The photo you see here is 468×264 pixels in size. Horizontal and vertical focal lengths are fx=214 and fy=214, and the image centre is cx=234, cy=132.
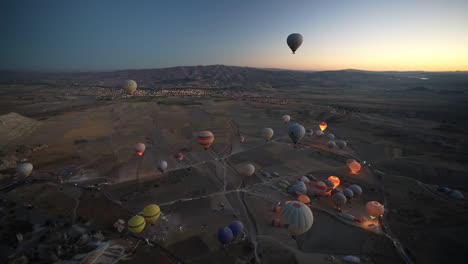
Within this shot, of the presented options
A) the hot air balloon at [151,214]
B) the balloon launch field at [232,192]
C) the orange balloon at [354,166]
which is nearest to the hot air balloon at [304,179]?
the balloon launch field at [232,192]

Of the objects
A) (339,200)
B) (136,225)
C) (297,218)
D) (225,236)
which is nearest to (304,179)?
(339,200)

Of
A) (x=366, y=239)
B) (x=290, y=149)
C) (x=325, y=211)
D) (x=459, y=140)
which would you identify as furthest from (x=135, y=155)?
(x=459, y=140)

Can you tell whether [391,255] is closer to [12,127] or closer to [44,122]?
[12,127]

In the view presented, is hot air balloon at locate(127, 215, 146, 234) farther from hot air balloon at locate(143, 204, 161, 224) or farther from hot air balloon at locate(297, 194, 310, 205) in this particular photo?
hot air balloon at locate(297, 194, 310, 205)

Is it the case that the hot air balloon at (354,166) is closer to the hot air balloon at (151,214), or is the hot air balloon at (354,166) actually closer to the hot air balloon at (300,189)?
the hot air balloon at (300,189)

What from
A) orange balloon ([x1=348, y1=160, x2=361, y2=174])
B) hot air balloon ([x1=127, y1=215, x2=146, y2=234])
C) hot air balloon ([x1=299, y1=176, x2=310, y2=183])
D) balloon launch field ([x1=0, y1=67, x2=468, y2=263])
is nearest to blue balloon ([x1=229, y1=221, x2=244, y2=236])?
balloon launch field ([x1=0, y1=67, x2=468, y2=263])

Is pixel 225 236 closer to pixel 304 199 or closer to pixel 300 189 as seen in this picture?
pixel 304 199

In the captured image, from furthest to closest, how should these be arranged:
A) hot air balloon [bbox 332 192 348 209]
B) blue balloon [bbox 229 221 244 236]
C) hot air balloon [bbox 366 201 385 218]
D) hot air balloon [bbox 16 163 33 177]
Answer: hot air balloon [bbox 16 163 33 177] → hot air balloon [bbox 332 192 348 209] → hot air balloon [bbox 366 201 385 218] → blue balloon [bbox 229 221 244 236]
